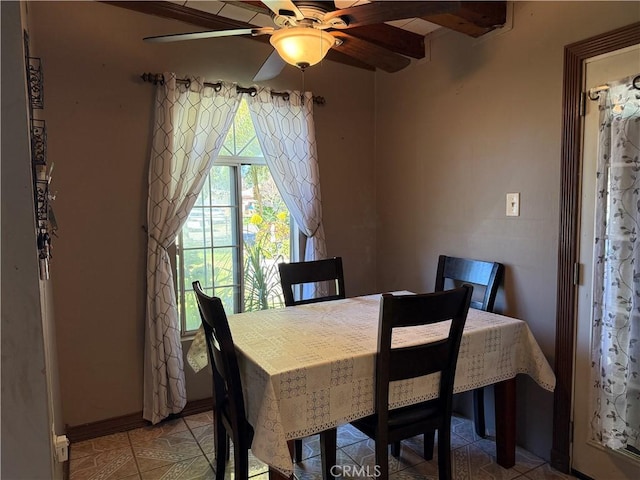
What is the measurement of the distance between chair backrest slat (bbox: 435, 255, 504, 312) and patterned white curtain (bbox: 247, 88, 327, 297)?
0.87 meters

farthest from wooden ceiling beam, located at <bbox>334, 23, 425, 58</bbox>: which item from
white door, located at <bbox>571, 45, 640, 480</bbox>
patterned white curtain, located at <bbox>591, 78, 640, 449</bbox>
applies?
patterned white curtain, located at <bbox>591, 78, 640, 449</bbox>

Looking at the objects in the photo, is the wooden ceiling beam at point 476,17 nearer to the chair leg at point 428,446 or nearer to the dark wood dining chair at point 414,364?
the dark wood dining chair at point 414,364

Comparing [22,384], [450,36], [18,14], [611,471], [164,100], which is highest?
[450,36]

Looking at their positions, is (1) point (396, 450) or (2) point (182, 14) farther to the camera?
(2) point (182, 14)

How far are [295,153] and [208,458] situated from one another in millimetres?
1968

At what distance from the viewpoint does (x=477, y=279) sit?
2529 millimetres

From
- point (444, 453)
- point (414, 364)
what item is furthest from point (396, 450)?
point (414, 364)

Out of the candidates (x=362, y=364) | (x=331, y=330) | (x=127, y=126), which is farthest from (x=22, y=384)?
(x=127, y=126)

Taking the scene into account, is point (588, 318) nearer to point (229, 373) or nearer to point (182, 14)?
point (229, 373)

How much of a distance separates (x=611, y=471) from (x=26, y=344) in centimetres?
240

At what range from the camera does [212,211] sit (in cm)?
289

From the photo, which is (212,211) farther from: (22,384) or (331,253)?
(22,384)

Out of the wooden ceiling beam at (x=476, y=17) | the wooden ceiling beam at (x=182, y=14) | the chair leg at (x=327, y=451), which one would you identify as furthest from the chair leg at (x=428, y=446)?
the wooden ceiling beam at (x=182, y=14)

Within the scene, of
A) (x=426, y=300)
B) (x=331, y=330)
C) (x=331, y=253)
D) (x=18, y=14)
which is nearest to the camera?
(x=18, y=14)
